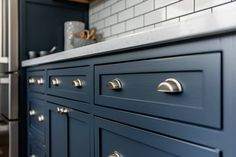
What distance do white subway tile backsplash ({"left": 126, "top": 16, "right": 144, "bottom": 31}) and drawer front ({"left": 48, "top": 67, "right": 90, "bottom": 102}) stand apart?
22.8 inches

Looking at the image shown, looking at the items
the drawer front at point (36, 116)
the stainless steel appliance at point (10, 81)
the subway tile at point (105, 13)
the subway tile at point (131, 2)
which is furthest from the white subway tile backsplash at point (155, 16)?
the stainless steel appliance at point (10, 81)

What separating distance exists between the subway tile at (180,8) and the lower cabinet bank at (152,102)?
1.84 feet

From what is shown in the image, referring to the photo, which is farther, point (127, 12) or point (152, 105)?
point (127, 12)

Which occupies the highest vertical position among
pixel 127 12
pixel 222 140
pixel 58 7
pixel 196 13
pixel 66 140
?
pixel 58 7

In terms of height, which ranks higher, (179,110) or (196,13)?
(196,13)

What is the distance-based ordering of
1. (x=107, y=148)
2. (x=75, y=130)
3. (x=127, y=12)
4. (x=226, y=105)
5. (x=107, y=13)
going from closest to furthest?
(x=226, y=105), (x=107, y=148), (x=75, y=130), (x=127, y=12), (x=107, y=13)

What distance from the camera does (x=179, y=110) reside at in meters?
0.61

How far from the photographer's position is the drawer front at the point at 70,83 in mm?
1092

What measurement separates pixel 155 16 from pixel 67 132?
0.80 metres

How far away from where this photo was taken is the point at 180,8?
4.29 ft

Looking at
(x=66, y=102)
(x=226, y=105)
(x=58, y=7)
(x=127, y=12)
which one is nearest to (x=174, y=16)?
(x=127, y=12)

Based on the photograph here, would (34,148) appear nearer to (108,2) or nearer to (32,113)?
(32,113)

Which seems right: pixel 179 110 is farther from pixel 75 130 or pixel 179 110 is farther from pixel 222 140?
pixel 75 130

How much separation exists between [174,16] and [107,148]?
0.78m
